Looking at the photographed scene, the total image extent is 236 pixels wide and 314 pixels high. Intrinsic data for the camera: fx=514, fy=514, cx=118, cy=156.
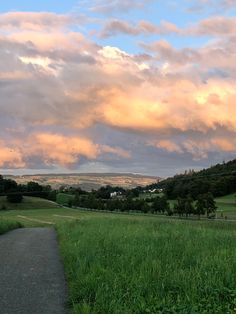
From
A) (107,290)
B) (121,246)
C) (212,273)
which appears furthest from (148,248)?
(107,290)

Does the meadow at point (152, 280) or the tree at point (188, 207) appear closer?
the meadow at point (152, 280)

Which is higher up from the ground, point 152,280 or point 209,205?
point 152,280

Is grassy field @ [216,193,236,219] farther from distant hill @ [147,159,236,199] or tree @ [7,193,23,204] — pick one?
tree @ [7,193,23,204]

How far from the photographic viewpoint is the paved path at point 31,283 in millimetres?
9109

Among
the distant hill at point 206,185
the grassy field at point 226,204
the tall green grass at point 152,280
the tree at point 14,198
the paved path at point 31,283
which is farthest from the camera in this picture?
the tree at point 14,198

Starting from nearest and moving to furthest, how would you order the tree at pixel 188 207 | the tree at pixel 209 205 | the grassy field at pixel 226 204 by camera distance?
the tree at pixel 209 205 < the tree at pixel 188 207 < the grassy field at pixel 226 204

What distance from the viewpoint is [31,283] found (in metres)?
11.6

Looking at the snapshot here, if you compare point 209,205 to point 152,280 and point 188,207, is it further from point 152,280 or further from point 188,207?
point 152,280

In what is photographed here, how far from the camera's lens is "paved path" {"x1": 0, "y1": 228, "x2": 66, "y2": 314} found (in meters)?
9.11

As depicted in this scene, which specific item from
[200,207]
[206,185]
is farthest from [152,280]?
[206,185]

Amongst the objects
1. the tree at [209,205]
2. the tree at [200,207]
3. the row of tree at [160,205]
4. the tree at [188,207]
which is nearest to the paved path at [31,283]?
the row of tree at [160,205]

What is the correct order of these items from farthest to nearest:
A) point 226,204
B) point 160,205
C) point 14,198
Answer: point 14,198 → point 226,204 → point 160,205

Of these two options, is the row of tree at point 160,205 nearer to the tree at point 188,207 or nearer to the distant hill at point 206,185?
the tree at point 188,207

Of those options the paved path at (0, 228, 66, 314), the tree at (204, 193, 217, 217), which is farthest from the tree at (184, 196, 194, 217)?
the paved path at (0, 228, 66, 314)
